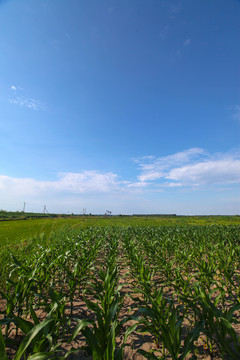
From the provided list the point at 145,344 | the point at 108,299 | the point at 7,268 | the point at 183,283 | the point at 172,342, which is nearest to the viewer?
the point at 172,342

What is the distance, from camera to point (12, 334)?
265 centimetres

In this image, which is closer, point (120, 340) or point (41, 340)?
point (41, 340)

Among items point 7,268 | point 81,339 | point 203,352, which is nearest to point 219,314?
point 203,352

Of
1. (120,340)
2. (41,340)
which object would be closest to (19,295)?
(41,340)

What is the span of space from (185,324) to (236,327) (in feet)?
3.11

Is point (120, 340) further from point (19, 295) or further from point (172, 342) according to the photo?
point (19, 295)

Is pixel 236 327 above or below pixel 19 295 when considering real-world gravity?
below

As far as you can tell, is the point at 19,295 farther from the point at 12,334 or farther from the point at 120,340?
the point at 120,340

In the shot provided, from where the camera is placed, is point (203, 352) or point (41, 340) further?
point (203, 352)

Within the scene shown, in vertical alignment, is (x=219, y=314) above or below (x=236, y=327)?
above

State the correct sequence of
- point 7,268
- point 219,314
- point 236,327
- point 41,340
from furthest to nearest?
1. point 7,268
2. point 236,327
3. point 219,314
4. point 41,340

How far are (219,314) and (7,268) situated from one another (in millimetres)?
5090

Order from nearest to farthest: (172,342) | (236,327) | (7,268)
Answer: (172,342), (236,327), (7,268)

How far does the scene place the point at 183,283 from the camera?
3502 mm
